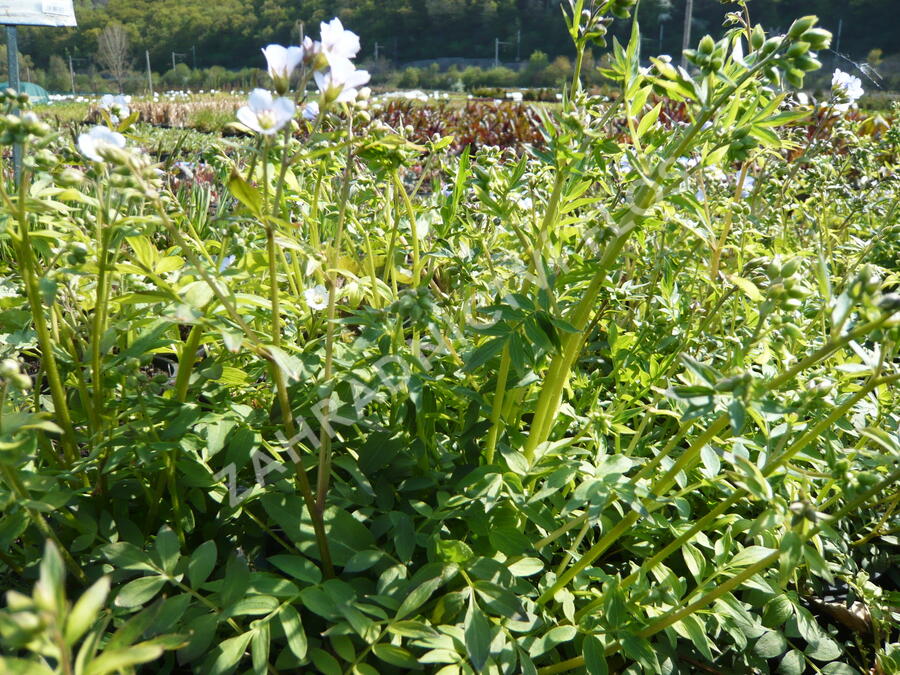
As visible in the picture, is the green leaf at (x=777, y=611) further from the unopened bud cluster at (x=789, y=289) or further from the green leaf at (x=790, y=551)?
the unopened bud cluster at (x=789, y=289)

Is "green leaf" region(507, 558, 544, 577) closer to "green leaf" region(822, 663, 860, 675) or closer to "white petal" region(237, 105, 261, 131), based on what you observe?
"green leaf" region(822, 663, 860, 675)

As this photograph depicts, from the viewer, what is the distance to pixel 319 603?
1017 millimetres

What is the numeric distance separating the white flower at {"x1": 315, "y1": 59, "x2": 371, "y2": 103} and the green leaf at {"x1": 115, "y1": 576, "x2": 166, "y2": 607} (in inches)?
30.3

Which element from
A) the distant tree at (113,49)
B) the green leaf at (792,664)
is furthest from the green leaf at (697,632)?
the distant tree at (113,49)

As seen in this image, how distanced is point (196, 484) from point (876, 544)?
5.44 feet

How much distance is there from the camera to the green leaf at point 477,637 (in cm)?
98

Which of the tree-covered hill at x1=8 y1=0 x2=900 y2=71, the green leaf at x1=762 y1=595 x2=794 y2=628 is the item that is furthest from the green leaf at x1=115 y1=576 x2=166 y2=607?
the tree-covered hill at x1=8 y1=0 x2=900 y2=71

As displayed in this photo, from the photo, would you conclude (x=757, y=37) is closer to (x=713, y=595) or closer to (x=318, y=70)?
(x=318, y=70)

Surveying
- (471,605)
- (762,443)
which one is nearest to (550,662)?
(471,605)

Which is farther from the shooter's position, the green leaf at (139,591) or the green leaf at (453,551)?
the green leaf at (453,551)

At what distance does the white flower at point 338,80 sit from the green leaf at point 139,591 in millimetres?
770

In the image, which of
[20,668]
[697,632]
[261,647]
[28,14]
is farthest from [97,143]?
[28,14]

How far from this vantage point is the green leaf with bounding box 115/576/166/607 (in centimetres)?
100

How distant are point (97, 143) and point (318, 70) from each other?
31cm
